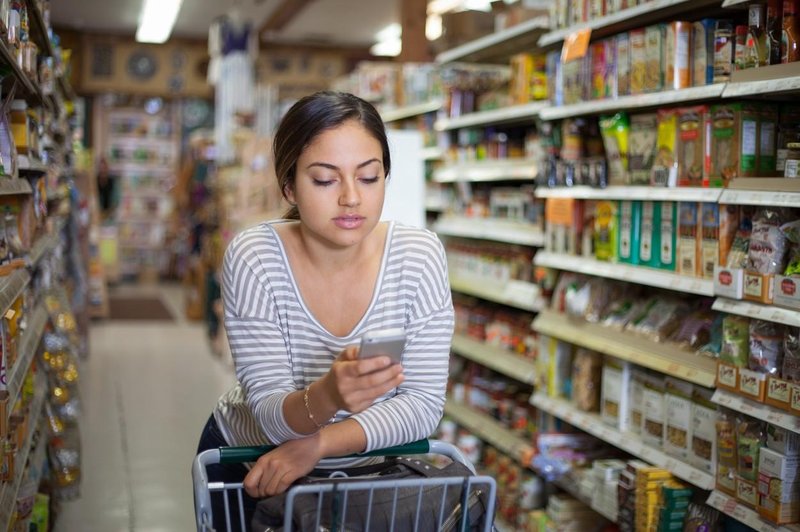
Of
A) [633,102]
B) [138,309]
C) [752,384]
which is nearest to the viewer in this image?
[752,384]

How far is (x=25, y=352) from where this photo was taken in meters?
3.11

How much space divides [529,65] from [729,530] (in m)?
2.36

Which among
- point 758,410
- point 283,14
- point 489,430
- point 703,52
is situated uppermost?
point 283,14

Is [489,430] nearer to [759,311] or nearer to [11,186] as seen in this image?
[759,311]

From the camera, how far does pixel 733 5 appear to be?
119 inches

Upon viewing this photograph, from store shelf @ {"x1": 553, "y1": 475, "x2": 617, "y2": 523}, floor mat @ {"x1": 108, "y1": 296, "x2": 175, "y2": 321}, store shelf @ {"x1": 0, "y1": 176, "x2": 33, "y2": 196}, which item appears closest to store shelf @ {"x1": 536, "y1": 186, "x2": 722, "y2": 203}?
store shelf @ {"x1": 553, "y1": 475, "x2": 617, "y2": 523}

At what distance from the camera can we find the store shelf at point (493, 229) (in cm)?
466

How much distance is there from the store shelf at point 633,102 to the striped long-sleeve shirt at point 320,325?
154 cm

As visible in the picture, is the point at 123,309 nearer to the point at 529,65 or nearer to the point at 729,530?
the point at 529,65

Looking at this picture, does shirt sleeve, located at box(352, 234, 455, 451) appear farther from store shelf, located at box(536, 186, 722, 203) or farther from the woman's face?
store shelf, located at box(536, 186, 722, 203)

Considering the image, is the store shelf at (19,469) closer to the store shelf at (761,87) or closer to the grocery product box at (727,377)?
the grocery product box at (727,377)

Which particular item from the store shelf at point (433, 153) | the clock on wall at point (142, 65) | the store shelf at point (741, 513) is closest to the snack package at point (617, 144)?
the store shelf at point (741, 513)

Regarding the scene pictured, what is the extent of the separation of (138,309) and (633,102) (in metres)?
9.74

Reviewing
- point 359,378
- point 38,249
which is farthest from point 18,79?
point 359,378
